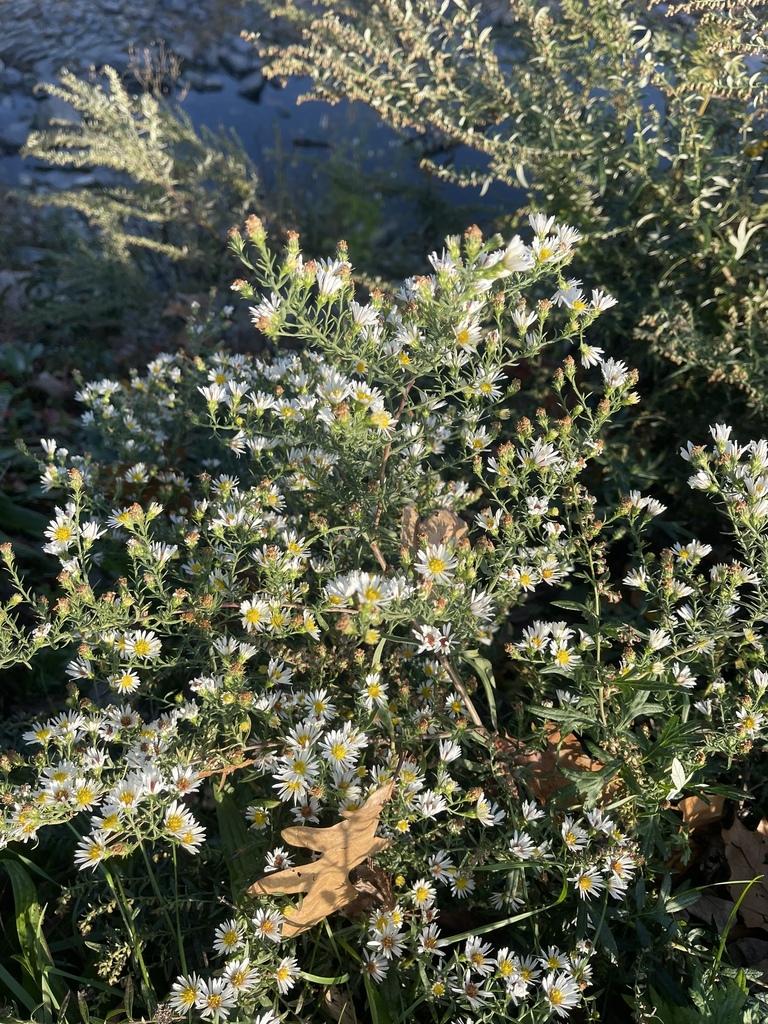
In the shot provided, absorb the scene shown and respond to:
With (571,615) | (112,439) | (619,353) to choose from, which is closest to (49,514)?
(112,439)

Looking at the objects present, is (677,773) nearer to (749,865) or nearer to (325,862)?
(749,865)

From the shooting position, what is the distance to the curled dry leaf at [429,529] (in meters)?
1.65

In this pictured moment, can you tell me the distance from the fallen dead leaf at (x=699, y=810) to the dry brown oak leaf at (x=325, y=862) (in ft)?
2.37

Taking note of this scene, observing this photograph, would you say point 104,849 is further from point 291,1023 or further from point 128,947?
point 291,1023

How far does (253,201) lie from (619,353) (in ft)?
7.31

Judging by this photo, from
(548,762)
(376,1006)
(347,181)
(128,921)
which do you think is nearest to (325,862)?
(376,1006)

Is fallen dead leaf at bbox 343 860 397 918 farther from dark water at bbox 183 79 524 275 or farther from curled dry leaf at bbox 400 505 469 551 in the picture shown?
dark water at bbox 183 79 524 275

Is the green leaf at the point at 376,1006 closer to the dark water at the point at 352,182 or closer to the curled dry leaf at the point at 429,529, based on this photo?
the curled dry leaf at the point at 429,529

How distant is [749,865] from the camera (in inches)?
65.0

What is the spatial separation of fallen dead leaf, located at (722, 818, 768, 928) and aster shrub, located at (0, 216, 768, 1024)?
12 centimetres

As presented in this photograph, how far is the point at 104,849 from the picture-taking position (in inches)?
53.3

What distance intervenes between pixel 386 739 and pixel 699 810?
2.41 ft

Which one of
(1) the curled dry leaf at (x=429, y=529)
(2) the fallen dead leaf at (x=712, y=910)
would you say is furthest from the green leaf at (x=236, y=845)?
(2) the fallen dead leaf at (x=712, y=910)

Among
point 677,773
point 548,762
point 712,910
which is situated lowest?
point 712,910
